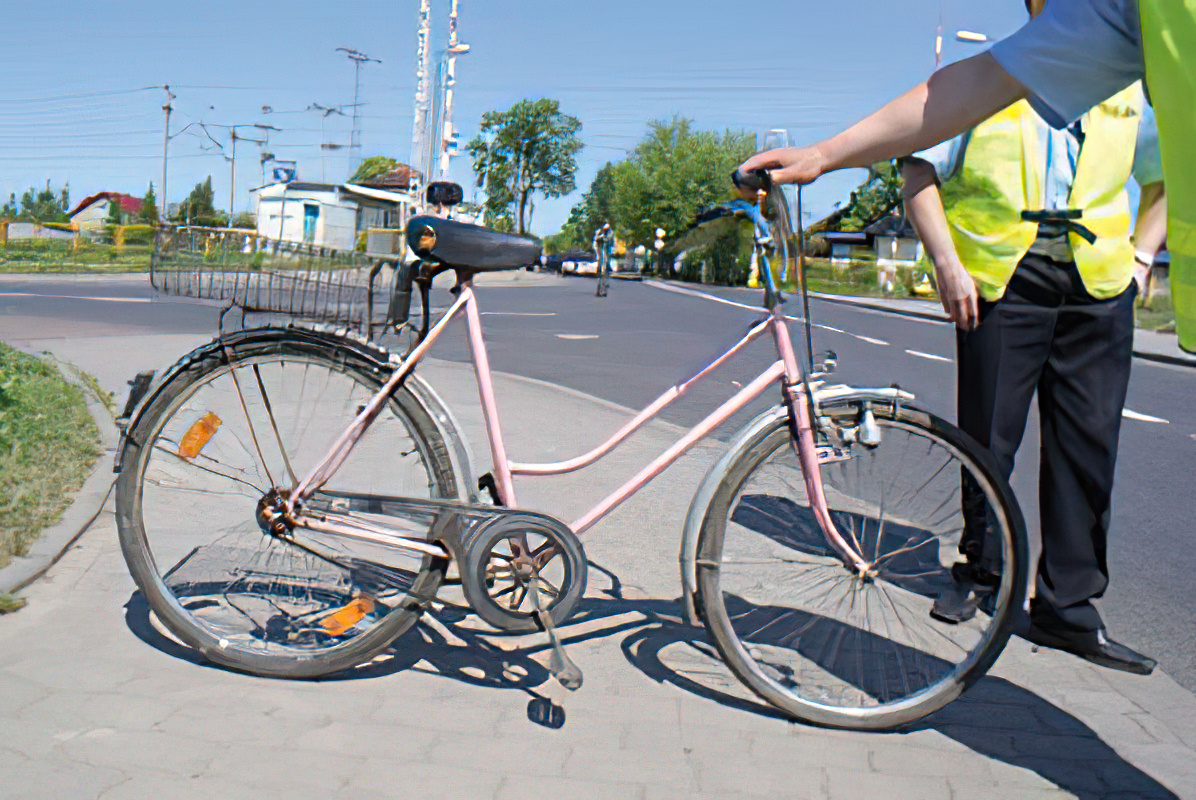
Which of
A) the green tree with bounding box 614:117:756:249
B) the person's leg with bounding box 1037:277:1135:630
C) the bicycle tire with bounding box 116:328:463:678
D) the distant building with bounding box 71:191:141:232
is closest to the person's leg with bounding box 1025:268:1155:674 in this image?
the person's leg with bounding box 1037:277:1135:630

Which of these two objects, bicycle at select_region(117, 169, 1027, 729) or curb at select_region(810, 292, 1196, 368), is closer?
bicycle at select_region(117, 169, 1027, 729)

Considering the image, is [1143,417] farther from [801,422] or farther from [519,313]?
[519,313]

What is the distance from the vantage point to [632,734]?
2.91 m

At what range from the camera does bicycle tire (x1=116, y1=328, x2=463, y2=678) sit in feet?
10.3

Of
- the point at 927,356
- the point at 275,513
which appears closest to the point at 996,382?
the point at 275,513

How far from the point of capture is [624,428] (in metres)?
3.20

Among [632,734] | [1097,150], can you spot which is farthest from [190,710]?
[1097,150]

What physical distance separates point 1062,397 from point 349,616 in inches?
84.5

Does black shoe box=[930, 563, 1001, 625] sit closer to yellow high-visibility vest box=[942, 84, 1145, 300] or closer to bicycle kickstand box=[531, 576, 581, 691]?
yellow high-visibility vest box=[942, 84, 1145, 300]

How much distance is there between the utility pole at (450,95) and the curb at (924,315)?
30.9 ft

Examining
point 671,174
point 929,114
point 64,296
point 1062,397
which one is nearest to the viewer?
point 929,114

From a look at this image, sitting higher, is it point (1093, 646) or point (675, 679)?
point (1093, 646)

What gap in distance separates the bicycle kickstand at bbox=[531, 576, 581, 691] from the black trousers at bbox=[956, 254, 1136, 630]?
4.57 ft

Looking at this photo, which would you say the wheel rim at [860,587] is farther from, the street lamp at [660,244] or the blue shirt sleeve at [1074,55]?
the blue shirt sleeve at [1074,55]
